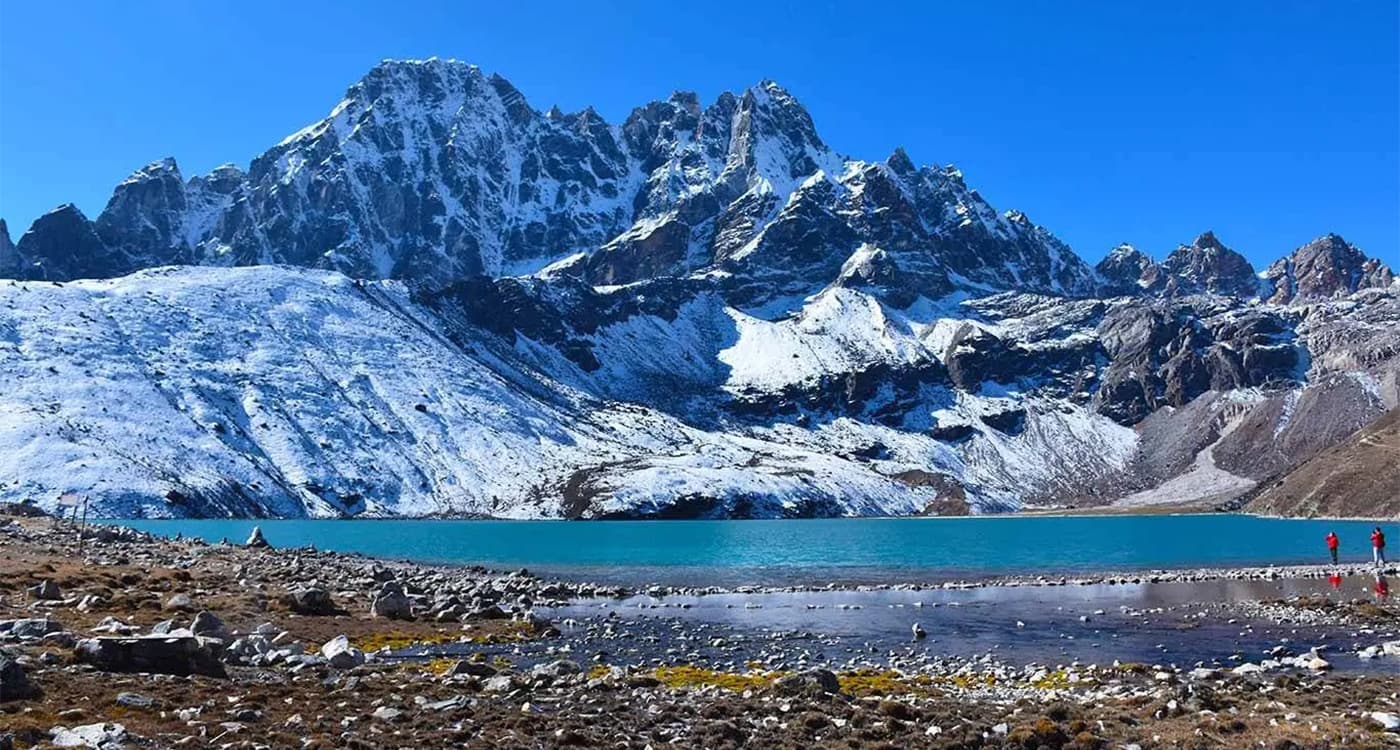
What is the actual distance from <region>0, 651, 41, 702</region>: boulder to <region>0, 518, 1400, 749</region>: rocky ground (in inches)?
1.5

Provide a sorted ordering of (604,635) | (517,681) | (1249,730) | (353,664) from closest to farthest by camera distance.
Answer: (1249,730) → (517,681) → (353,664) → (604,635)

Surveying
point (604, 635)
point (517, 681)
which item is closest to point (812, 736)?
point (517, 681)

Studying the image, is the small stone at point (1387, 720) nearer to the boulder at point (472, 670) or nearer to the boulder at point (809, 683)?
the boulder at point (809, 683)

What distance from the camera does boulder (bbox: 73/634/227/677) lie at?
Answer: 22.8m

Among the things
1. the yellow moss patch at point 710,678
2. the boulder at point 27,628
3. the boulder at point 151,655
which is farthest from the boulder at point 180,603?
the yellow moss patch at point 710,678

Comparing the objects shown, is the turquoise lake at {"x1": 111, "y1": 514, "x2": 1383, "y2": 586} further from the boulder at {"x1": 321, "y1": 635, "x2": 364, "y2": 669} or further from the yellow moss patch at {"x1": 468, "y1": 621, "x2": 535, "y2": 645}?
the boulder at {"x1": 321, "y1": 635, "x2": 364, "y2": 669}

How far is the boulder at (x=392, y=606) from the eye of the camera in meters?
44.1

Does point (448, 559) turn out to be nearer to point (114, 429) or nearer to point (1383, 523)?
point (114, 429)

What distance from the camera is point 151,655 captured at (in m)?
23.2

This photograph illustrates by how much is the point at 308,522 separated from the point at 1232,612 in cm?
17550

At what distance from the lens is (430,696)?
23.7m

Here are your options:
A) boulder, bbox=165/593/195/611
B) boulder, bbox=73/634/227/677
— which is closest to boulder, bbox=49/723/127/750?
boulder, bbox=73/634/227/677

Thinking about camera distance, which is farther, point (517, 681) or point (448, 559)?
point (448, 559)

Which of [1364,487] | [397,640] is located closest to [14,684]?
[397,640]
